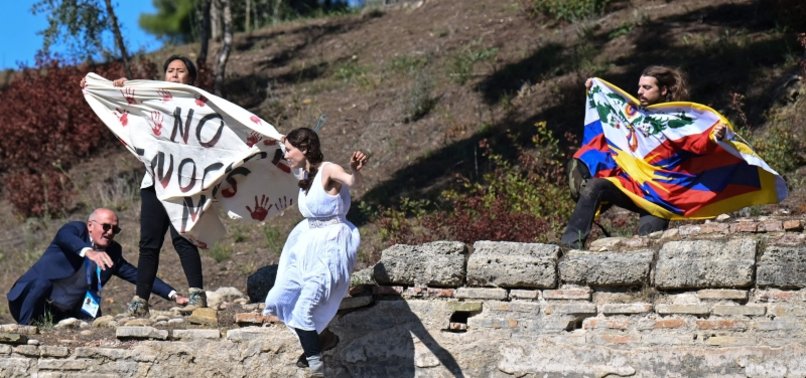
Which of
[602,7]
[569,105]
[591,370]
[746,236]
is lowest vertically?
[591,370]

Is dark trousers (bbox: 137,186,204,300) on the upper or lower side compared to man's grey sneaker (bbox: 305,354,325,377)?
upper

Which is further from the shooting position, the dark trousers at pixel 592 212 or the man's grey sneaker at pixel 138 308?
the man's grey sneaker at pixel 138 308

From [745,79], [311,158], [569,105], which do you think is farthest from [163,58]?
[311,158]

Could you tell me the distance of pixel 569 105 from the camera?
14188mm

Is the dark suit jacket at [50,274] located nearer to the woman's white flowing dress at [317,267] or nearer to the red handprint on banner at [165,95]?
the red handprint on banner at [165,95]

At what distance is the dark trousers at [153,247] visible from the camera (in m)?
9.46

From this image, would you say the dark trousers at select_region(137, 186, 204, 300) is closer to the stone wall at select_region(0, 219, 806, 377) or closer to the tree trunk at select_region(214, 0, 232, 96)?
the stone wall at select_region(0, 219, 806, 377)

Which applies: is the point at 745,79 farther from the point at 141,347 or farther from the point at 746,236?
the point at 141,347

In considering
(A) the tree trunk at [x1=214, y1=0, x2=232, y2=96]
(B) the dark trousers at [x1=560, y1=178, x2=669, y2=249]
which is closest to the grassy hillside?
(A) the tree trunk at [x1=214, y1=0, x2=232, y2=96]

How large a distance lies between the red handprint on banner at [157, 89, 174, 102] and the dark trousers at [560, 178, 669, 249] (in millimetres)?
2993

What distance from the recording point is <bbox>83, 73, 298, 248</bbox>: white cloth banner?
948cm

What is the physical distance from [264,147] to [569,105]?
17.6 ft

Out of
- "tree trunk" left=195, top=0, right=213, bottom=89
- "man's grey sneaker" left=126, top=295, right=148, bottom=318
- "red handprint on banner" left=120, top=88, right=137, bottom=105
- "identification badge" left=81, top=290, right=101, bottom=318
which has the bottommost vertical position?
"man's grey sneaker" left=126, top=295, right=148, bottom=318

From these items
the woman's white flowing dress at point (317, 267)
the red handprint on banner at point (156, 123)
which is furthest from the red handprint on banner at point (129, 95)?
the woman's white flowing dress at point (317, 267)
